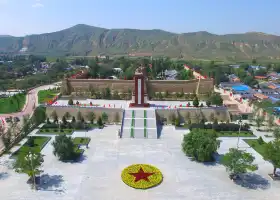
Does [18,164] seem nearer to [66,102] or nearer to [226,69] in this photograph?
[66,102]

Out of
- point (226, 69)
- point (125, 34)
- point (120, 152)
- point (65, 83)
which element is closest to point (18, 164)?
point (120, 152)

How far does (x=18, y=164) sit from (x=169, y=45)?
144 m

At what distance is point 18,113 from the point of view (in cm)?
3372

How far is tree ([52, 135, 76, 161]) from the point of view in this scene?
19.9 metres

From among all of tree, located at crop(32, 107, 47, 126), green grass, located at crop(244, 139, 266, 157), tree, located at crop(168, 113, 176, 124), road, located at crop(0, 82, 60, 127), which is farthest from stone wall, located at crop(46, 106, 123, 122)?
green grass, located at crop(244, 139, 266, 157)

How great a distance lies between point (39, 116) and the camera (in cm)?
2838

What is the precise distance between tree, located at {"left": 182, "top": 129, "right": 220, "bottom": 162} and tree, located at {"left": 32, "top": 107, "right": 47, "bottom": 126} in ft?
54.7

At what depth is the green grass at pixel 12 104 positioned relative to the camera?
115 ft

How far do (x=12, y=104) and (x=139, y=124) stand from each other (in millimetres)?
21521

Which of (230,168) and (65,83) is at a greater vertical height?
(65,83)

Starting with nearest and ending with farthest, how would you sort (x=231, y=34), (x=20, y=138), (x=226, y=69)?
(x=20, y=138) → (x=226, y=69) → (x=231, y=34)

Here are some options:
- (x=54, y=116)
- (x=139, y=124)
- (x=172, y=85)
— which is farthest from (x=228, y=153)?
(x=172, y=85)

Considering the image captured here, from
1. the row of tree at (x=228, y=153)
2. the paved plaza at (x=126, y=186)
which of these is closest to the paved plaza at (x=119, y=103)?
the paved plaza at (x=126, y=186)

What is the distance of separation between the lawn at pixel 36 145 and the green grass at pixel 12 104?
12.8 meters
